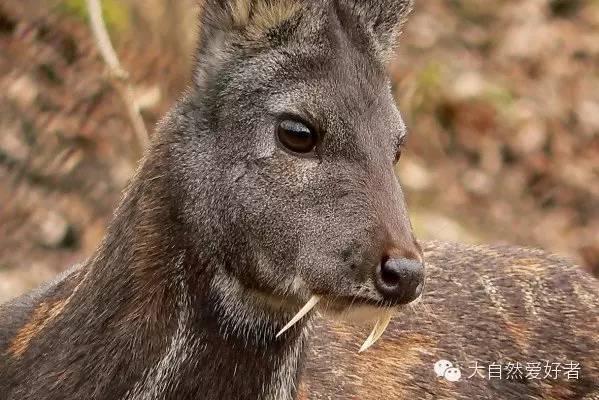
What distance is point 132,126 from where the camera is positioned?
8.24 meters

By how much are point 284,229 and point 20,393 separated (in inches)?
52.4

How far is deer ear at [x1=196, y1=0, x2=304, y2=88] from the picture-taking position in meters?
4.23

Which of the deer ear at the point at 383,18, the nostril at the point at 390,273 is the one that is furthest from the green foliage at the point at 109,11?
the nostril at the point at 390,273

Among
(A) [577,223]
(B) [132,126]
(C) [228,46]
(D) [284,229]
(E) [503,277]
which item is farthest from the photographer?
(A) [577,223]

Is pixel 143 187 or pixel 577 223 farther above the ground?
pixel 577 223

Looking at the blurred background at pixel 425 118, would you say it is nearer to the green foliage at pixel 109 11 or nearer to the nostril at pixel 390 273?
the green foliage at pixel 109 11

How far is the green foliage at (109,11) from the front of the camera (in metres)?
8.99

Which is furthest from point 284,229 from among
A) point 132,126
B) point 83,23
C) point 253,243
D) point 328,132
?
point 83,23

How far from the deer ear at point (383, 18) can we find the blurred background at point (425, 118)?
1.16m

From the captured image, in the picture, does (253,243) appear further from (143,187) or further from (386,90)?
(386,90)

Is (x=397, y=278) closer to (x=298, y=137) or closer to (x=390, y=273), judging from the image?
(x=390, y=273)

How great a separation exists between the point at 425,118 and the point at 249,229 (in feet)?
24.5

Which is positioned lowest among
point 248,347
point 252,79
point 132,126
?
point 248,347

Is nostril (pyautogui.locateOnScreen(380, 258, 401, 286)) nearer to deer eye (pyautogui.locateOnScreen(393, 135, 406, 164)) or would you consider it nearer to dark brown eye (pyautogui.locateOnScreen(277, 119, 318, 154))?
dark brown eye (pyautogui.locateOnScreen(277, 119, 318, 154))
